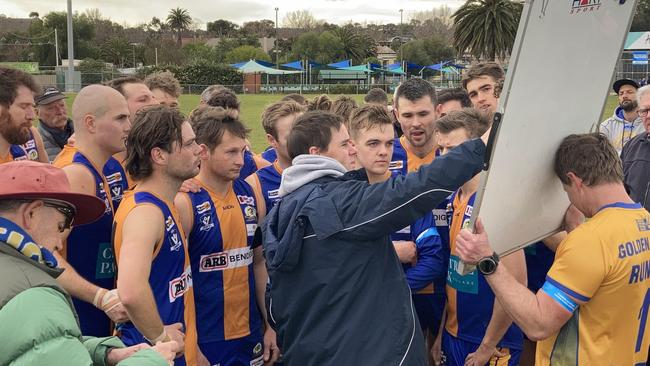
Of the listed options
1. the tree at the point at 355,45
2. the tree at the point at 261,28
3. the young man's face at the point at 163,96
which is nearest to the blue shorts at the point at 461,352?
the young man's face at the point at 163,96

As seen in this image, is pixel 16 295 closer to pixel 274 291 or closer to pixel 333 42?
pixel 274 291

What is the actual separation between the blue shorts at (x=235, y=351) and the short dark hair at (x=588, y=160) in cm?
232

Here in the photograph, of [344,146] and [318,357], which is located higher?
[344,146]

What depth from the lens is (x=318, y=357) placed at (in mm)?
2652

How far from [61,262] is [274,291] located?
140 centimetres

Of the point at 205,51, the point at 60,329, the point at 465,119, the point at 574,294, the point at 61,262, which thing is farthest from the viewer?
the point at 205,51

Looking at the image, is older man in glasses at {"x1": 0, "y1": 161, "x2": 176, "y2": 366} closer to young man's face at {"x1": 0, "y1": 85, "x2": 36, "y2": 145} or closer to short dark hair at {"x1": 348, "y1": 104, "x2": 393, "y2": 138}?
short dark hair at {"x1": 348, "y1": 104, "x2": 393, "y2": 138}

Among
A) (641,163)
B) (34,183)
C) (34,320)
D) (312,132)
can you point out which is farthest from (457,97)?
(34,320)

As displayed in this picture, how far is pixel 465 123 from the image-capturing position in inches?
147

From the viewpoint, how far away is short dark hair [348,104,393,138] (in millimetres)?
3734

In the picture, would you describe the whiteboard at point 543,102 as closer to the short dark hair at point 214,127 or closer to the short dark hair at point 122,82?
the short dark hair at point 214,127

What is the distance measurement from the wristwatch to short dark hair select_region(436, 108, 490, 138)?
1.32m

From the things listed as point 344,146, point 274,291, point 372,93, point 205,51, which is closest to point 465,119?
point 344,146

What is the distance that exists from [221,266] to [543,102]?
2.31 meters
